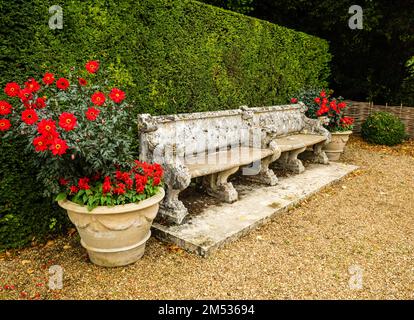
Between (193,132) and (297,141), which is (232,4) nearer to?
(297,141)

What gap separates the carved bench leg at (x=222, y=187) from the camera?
15.5 ft

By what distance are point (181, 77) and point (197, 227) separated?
2.35 m

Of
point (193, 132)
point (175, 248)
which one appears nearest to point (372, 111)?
point (193, 132)

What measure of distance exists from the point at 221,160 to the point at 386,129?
6.99 metres

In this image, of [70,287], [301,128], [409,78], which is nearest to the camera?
[70,287]

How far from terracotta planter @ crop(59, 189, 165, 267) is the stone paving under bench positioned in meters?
0.52

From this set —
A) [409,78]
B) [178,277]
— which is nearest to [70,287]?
[178,277]

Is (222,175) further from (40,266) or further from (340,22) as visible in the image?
(340,22)

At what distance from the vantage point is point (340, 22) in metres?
10.6

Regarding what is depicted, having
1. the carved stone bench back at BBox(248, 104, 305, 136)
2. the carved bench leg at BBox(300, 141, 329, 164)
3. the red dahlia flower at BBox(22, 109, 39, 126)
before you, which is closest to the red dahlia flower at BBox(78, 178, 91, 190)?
the red dahlia flower at BBox(22, 109, 39, 126)

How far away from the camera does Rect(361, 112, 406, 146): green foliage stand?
9.59m

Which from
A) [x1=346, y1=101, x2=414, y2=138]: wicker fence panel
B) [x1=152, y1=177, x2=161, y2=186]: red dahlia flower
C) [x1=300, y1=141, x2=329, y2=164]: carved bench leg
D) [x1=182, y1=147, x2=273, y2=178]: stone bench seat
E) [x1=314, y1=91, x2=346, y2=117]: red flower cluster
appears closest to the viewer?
[x1=152, y1=177, x2=161, y2=186]: red dahlia flower

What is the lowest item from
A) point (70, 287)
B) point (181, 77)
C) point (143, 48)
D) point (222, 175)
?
point (70, 287)

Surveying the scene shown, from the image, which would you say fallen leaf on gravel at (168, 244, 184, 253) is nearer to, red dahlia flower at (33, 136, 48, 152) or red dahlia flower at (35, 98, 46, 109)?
red dahlia flower at (33, 136, 48, 152)
